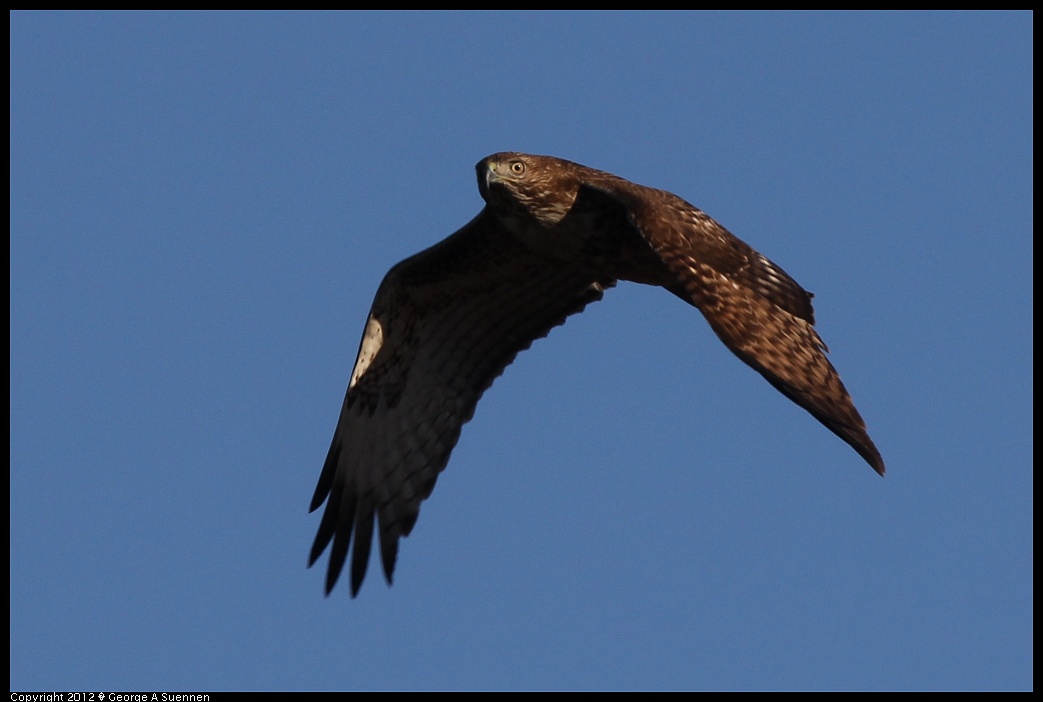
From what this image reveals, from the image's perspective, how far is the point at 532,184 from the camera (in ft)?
34.6

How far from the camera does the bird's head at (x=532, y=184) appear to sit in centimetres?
1054

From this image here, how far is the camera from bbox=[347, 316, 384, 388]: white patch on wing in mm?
11867

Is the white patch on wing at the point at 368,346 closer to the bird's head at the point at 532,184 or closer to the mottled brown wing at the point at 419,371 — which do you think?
the mottled brown wing at the point at 419,371

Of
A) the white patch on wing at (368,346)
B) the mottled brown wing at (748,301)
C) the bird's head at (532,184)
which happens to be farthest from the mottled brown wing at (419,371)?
the mottled brown wing at (748,301)

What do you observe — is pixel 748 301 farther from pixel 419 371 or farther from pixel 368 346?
pixel 368 346

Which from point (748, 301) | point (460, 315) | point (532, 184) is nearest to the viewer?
point (748, 301)

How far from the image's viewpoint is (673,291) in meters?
10.7

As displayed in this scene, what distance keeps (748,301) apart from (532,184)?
1.65m

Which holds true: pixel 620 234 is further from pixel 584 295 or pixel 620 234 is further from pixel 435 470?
pixel 435 470

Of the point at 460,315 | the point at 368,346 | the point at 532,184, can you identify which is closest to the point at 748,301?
the point at 532,184

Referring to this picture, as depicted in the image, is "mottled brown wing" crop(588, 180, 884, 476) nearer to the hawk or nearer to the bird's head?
the hawk

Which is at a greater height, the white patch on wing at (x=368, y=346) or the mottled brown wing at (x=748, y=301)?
the white patch on wing at (x=368, y=346)

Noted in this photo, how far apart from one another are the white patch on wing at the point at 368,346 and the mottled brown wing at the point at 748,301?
2170 millimetres

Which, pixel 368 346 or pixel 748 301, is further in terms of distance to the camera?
pixel 368 346
